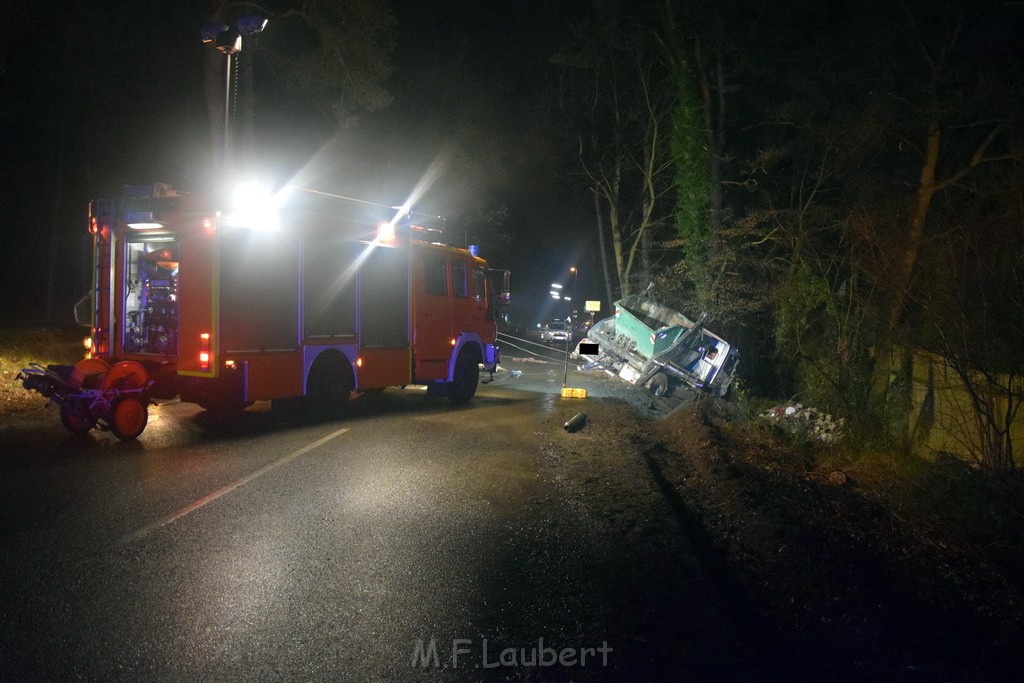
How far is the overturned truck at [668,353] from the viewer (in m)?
18.0

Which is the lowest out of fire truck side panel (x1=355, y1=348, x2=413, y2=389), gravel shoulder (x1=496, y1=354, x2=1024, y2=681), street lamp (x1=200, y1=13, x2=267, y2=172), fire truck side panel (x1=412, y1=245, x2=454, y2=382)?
gravel shoulder (x1=496, y1=354, x2=1024, y2=681)

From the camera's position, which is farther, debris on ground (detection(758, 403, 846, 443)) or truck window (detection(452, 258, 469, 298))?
truck window (detection(452, 258, 469, 298))

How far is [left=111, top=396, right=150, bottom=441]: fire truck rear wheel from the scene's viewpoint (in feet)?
31.3

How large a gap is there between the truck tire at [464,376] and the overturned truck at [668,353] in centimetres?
371

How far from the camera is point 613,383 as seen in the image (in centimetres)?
2214

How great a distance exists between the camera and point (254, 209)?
10555 mm

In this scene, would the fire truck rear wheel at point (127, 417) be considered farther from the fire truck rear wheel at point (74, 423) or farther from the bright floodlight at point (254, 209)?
the bright floodlight at point (254, 209)

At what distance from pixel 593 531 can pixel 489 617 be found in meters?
2.07

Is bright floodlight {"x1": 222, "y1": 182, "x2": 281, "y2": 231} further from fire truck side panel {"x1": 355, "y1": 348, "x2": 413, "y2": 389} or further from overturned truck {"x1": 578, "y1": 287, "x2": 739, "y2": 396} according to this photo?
overturned truck {"x1": 578, "y1": 287, "x2": 739, "y2": 396}

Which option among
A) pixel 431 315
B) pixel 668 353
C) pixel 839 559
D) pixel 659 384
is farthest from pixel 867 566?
Result: pixel 659 384

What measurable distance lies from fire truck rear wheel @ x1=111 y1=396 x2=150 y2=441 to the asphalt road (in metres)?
0.29

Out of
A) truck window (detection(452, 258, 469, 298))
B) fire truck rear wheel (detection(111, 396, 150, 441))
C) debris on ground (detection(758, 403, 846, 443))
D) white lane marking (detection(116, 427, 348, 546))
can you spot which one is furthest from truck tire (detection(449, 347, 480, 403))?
fire truck rear wheel (detection(111, 396, 150, 441))

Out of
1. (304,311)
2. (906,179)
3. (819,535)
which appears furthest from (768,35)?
(819,535)

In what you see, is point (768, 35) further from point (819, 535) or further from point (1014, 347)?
point (819, 535)
